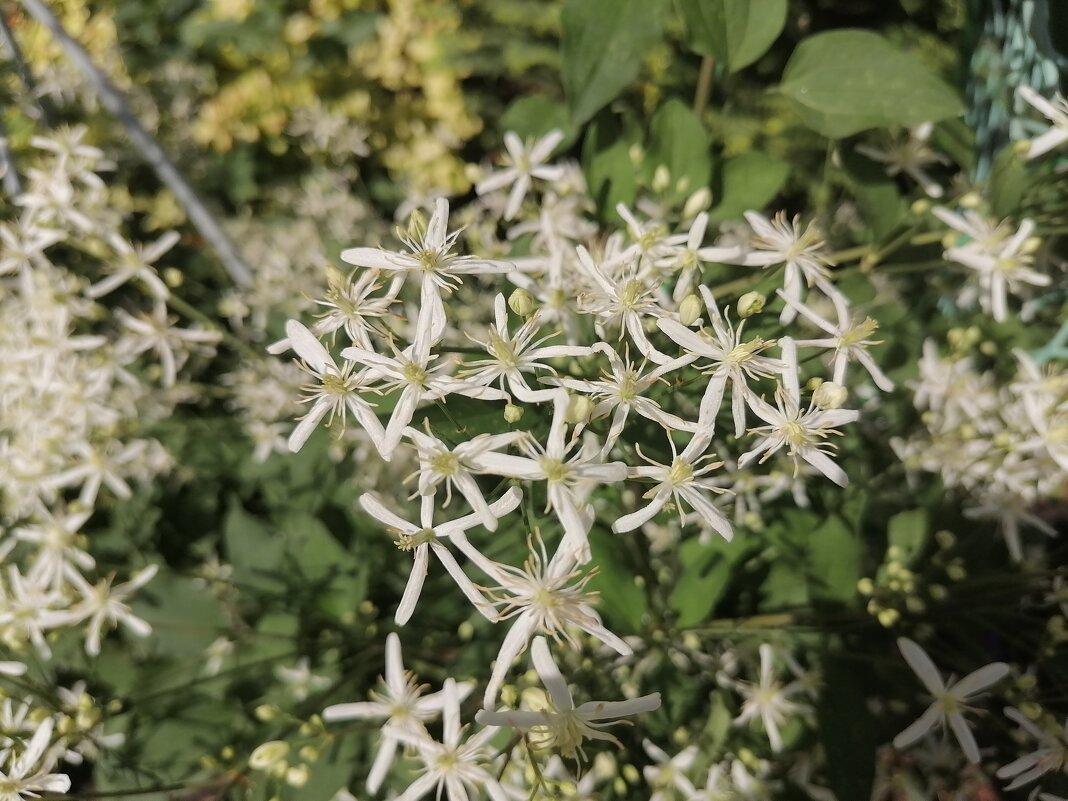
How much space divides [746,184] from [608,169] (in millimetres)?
230

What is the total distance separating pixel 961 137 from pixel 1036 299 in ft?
1.23

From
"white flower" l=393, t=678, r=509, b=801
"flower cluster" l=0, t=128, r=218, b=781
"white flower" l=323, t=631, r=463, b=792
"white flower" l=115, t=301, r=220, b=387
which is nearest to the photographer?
"white flower" l=393, t=678, r=509, b=801

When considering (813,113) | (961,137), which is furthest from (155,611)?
(961,137)

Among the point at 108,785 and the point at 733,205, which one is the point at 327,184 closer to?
the point at 733,205

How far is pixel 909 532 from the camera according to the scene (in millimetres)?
1124

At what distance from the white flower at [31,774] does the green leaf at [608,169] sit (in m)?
1.11

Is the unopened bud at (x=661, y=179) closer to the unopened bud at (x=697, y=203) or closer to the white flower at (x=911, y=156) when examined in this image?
the unopened bud at (x=697, y=203)

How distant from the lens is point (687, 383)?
81 centimetres

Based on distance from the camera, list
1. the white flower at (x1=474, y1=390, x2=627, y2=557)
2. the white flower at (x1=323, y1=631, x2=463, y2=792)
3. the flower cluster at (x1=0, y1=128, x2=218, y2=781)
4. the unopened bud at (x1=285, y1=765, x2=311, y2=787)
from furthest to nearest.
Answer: the flower cluster at (x1=0, y1=128, x2=218, y2=781)
the unopened bud at (x1=285, y1=765, x2=311, y2=787)
the white flower at (x1=323, y1=631, x2=463, y2=792)
the white flower at (x1=474, y1=390, x2=627, y2=557)

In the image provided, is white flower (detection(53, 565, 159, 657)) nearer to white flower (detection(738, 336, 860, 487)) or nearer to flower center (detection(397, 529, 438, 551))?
flower center (detection(397, 529, 438, 551))

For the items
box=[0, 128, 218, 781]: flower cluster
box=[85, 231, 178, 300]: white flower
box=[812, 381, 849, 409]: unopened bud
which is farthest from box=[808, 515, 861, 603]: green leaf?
box=[85, 231, 178, 300]: white flower

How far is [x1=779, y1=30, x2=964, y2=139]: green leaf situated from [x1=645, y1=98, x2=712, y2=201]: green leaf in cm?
15

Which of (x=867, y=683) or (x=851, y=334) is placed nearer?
(x=851, y=334)

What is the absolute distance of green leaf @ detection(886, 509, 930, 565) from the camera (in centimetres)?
110
